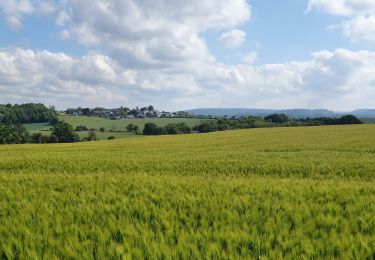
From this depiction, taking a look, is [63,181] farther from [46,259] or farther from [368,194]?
[368,194]

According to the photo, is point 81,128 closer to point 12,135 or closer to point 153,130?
point 12,135

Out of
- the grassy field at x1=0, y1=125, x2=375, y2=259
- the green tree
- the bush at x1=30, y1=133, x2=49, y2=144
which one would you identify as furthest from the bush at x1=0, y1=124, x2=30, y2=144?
the grassy field at x1=0, y1=125, x2=375, y2=259

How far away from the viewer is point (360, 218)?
5.37 metres

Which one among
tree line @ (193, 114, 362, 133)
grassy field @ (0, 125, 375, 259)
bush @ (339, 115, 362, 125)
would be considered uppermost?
grassy field @ (0, 125, 375, 259)

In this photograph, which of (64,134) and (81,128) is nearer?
(64,134)

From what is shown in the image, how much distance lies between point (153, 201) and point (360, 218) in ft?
11.4

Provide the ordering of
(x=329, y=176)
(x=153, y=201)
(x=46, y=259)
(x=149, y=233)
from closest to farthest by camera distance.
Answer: (x=46, y=259) < (x=149, y=233) < (x=153, y=201) < (x=329, y=176)

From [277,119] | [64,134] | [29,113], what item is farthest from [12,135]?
[277,119]

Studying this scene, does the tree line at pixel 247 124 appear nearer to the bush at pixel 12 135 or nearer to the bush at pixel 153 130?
the bush at pixel 153 130

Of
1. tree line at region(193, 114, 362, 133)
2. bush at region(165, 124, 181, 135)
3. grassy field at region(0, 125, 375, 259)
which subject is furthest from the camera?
bush at region(165, 124, 181, 135)

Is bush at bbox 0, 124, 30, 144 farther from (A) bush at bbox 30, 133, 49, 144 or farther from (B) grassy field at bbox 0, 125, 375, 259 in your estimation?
(B) grassy field at bbox 0, 125, 375, 259

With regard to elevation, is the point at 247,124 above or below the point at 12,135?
above

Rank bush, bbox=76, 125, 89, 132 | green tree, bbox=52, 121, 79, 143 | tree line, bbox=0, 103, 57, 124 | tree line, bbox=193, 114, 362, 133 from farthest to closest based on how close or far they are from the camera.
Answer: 1. tree line, bbox=0, 103, 57, 124
2. bush, bbox=76, 125, 89, 132
3. tree line, bbox=193, 114, 362, 133
4. green tree, bbox=52, 121, 79, 143

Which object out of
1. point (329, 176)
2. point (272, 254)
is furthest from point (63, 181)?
point (329, 176)
